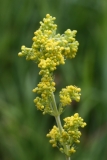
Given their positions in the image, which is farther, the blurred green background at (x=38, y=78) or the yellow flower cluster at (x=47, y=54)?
the blurred green background at (x=38, y=78)

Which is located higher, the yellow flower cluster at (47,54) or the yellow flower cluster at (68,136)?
the yellow flower cluster at (47,54)

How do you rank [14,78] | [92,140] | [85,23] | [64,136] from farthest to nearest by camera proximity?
[85,23] < [14,78] < [92,140] < [64,136]

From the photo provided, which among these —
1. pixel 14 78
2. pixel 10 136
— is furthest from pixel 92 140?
pixel 14 78

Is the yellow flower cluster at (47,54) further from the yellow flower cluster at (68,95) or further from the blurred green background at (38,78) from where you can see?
the blurred green background at (38,78)

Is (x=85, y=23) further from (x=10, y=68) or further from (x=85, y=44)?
(x=10, y=68)

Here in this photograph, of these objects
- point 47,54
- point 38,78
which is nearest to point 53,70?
point 47,54

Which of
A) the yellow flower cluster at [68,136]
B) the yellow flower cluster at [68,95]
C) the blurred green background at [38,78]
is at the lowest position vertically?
the yellow flower cluster at [68,136]

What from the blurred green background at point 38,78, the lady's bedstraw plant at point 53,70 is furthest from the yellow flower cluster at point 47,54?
the blurred green background at point 38,78

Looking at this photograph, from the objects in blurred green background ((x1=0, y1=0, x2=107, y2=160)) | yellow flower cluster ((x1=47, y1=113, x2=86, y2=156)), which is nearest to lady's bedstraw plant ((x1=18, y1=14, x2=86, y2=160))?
yellow flower cluster ((x1=47, y1=113, x2=86, y2=156))
